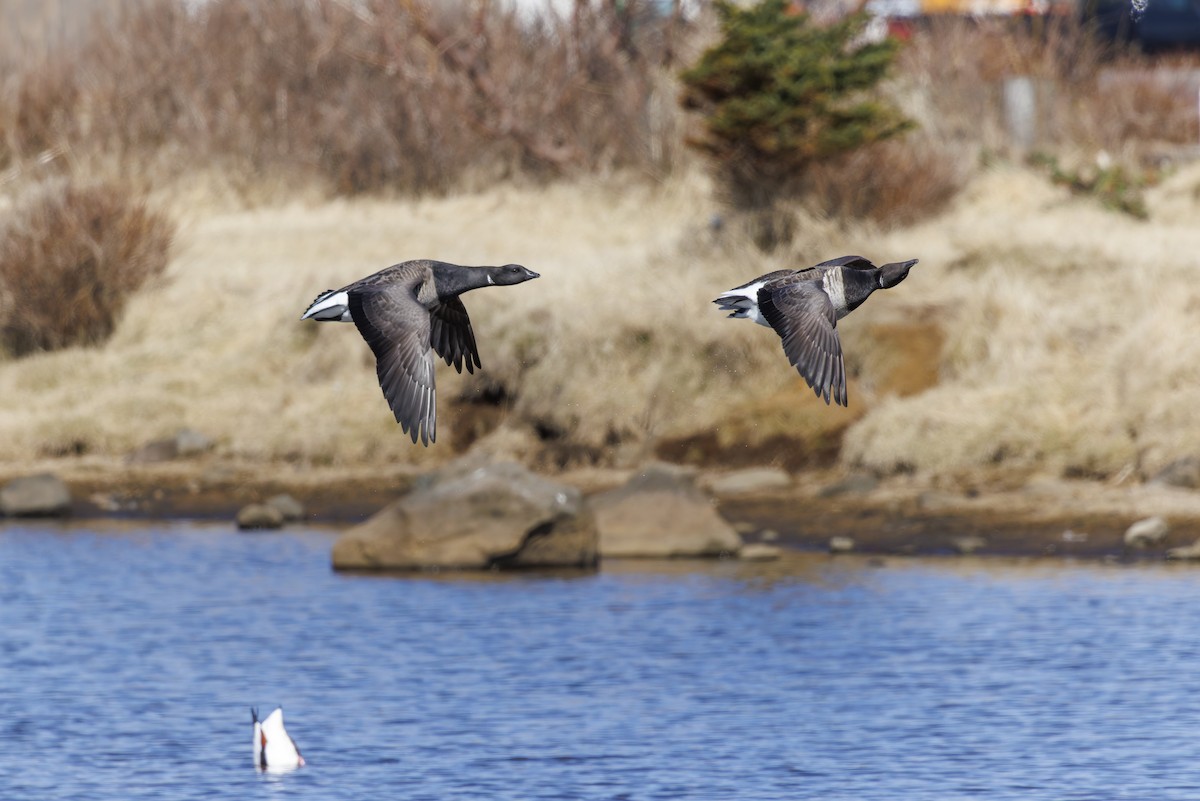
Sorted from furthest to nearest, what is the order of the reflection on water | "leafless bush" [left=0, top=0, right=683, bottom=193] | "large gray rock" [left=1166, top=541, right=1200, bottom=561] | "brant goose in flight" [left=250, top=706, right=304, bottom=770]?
1. "leafless bush" [left=0, top=0, right=683, bottom=193]
2. "large gray rock" [left=1166, top=541, right=1200, bottom=561]
3. the reflection on water
4. "brant goose in flight" [left=250, top=706, right=304, bottom=770]

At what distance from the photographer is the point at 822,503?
20.8 meters

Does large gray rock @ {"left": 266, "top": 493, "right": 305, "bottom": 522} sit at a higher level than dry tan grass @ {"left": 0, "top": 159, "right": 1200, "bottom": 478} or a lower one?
lower

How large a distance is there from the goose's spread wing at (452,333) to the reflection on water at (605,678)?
14.2 feet

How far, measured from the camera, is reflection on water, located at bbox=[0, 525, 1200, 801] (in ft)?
43.9

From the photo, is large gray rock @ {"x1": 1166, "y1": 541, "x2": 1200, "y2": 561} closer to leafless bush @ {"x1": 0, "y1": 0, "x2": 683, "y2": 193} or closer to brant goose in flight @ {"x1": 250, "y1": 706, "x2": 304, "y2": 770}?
brant goose in flight @ {"x1": 250, "y1": 706, "x2": 304, "y2": 770}

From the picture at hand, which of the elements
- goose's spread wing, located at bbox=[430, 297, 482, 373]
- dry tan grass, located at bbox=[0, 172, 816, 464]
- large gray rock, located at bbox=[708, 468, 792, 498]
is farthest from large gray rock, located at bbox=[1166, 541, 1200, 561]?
goose's spread wing, located at bbox=[430, 297, 482, 373]

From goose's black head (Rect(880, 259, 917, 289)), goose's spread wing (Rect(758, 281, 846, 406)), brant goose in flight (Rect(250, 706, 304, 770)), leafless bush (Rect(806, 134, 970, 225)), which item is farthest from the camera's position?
leafless bush (Rect(806, 134, 970, 225))

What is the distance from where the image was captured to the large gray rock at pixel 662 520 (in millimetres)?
19297

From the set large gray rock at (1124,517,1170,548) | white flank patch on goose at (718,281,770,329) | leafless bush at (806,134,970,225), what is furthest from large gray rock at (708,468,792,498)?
white flank patch on goose at (718,281,770,329)

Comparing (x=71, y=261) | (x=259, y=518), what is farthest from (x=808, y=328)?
(x=71, y=261)

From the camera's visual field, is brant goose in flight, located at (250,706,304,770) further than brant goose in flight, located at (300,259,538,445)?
Yes

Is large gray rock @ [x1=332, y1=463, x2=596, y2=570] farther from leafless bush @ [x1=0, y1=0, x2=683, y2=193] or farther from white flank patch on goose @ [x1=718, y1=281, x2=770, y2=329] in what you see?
leafless bush @ [x1=0, y1=0, x2=683, y2=193]

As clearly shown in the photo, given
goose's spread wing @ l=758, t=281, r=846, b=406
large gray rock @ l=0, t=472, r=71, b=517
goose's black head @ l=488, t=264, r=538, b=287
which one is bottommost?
large gray rock @ l=0, t=472, r=71, b=517

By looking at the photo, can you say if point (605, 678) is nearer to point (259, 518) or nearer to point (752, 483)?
point (752, 483)
